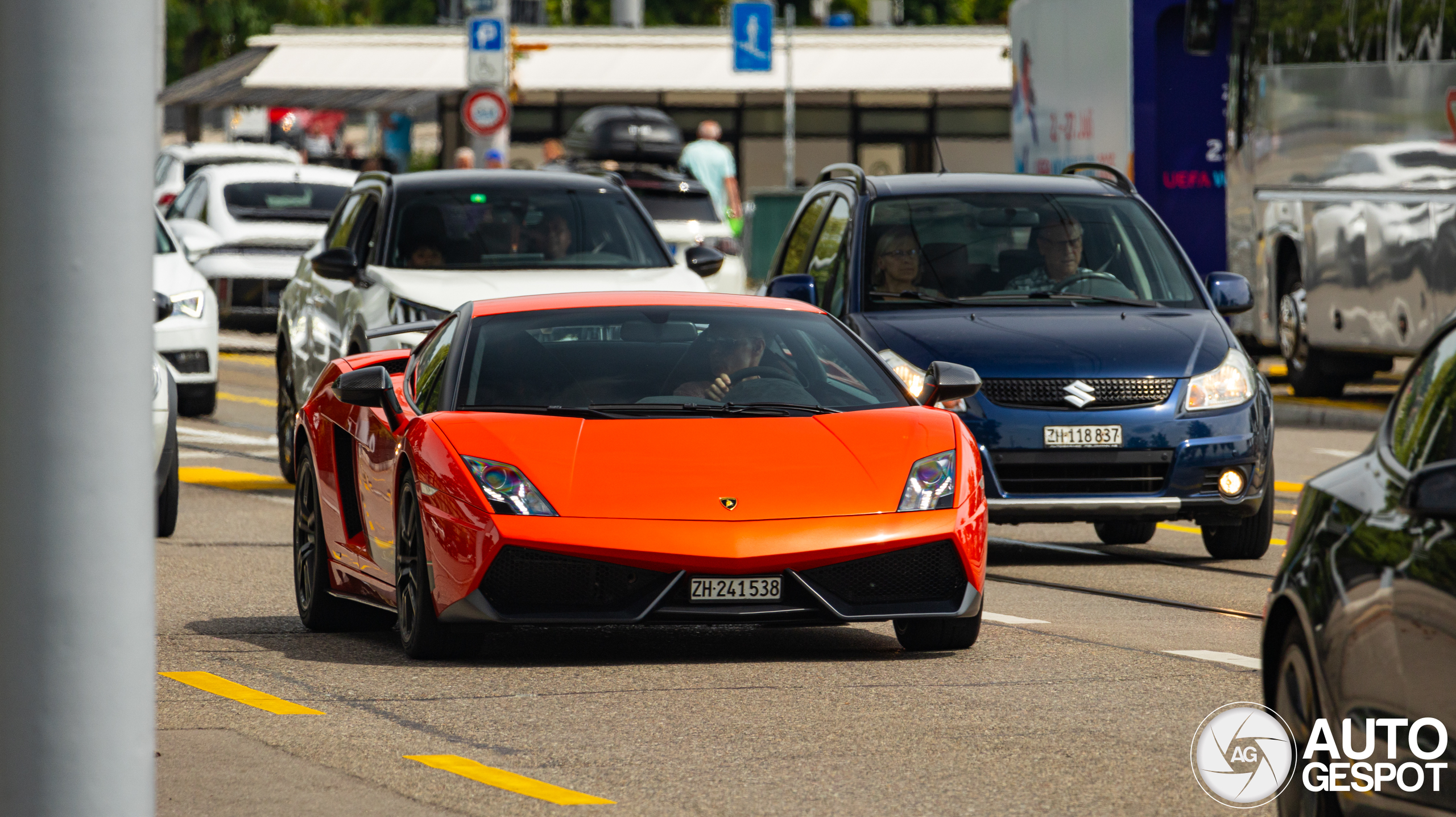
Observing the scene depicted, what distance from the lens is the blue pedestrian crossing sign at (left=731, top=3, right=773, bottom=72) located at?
43281 mm

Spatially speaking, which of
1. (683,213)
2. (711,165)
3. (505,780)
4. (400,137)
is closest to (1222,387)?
(505,780)

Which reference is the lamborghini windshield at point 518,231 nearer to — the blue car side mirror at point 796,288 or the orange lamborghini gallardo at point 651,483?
the blue car side mirror at point 796,288

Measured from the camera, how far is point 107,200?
4691 millimetres

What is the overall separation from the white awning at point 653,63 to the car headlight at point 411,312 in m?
37.4

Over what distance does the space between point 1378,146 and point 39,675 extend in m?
17.0

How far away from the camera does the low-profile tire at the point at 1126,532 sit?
13336 mm

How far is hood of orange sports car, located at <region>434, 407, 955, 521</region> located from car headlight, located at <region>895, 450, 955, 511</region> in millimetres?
31

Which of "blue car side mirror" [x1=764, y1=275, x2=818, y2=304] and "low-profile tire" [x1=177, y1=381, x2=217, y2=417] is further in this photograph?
"low-profile tire" [x1=177, y1=381, x2=217, y2=417]

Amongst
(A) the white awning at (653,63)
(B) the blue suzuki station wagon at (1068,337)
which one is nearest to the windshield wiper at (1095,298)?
(B) the blue suzuki station wagon at (1068,337)

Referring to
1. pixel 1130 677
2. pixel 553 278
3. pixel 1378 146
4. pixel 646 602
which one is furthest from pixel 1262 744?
pixel 1378 146

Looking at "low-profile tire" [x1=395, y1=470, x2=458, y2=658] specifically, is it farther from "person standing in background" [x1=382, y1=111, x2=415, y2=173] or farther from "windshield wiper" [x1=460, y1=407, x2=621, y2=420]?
"person standing in background" [x1=382, y1=111, x2=415, y2=173]

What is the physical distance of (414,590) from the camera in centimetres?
885

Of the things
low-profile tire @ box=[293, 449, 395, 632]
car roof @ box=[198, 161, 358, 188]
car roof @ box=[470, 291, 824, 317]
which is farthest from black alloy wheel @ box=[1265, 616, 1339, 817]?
car roof @ box=[198, 161, 358, 188]

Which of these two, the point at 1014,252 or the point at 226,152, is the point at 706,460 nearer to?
the point at 1014,252
